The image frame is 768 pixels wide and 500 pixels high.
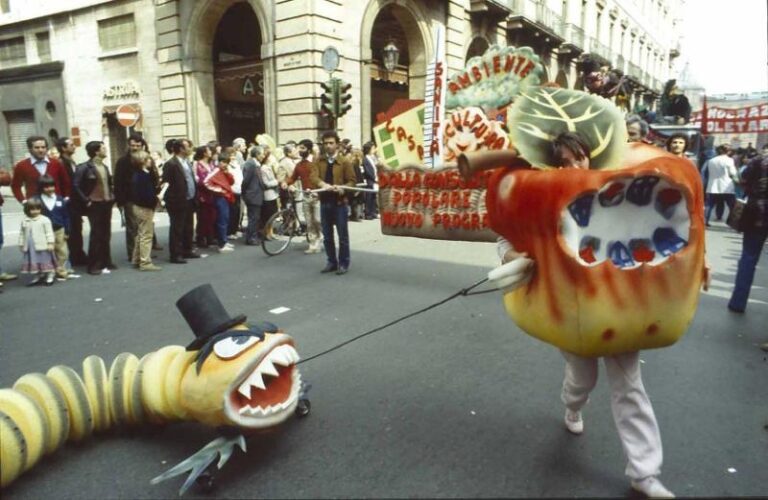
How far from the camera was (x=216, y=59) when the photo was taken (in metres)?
17.7

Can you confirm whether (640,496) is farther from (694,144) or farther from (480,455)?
(694,144)

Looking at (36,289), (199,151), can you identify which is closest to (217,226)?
(199,151)

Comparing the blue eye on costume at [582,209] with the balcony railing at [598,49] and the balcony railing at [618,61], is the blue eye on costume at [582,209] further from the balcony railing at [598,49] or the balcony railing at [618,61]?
the balcony railing at [618,61]

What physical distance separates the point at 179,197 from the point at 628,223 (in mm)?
7102

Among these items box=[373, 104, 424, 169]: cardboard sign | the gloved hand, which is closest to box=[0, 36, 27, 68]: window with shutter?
box=[373, 104, 424, 169]: cardboard sign

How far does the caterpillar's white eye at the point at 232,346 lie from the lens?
269 cm

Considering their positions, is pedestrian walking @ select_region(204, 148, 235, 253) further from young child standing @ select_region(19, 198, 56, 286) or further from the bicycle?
young child standing @ select_region(19, 198, 56, 286)

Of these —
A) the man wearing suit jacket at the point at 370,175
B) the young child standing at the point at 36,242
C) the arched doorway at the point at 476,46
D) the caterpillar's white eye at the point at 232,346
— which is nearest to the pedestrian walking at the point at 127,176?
the young child standing at the point at 36,242

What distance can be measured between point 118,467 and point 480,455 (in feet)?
6.30

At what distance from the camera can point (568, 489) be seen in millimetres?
2592

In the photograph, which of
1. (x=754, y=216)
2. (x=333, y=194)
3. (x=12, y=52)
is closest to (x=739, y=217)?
(x=754, y=216)

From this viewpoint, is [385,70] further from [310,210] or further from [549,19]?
[549,19]

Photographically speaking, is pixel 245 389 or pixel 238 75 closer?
pixel 245 389

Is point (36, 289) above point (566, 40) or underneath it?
underneath
